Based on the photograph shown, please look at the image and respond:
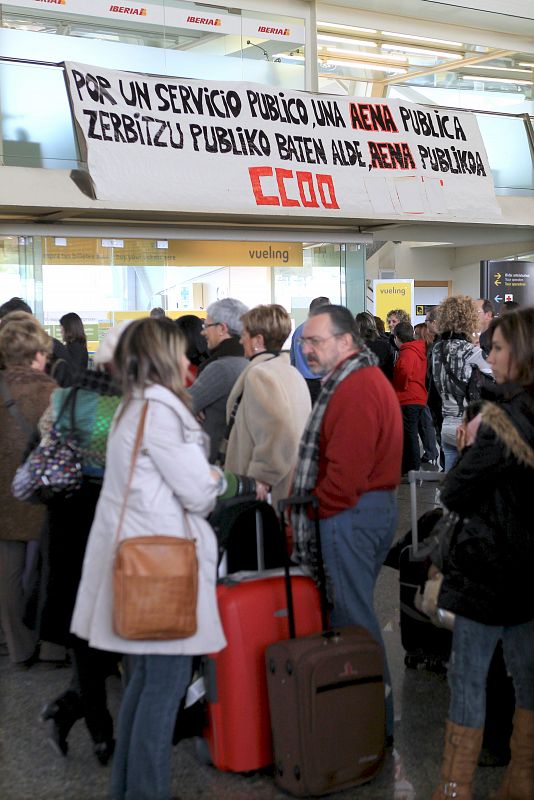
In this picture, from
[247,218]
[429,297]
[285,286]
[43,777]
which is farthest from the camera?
[429,297]

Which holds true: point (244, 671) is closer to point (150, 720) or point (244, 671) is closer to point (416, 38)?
point (150, 720)

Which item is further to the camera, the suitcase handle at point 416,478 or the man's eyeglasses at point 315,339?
the suitcase handle at point 416,478

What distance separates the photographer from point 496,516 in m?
3.31

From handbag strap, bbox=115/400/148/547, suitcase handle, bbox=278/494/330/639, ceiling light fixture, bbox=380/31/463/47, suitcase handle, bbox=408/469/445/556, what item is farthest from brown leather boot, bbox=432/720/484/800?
ceiling light fixture, bbox=380/31/463/47

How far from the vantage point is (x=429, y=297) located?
27.3 meters

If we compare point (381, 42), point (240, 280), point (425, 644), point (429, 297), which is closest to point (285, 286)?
point (240, 280)

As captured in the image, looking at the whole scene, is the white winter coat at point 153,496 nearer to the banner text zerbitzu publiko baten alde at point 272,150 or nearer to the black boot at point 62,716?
the black boot at point 62,716

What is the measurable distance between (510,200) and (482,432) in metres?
12.8

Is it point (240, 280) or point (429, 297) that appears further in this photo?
point (429, 297)

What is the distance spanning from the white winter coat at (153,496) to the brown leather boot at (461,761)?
2.98ft

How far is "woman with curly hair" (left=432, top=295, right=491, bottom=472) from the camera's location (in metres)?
7.91

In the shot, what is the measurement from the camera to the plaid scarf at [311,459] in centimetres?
393

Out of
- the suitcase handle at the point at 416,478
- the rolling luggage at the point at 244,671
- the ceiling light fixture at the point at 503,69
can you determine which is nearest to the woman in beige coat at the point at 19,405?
the rolling luggage at the point at 244,671

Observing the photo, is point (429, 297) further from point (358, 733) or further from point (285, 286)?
point (358, 733)
